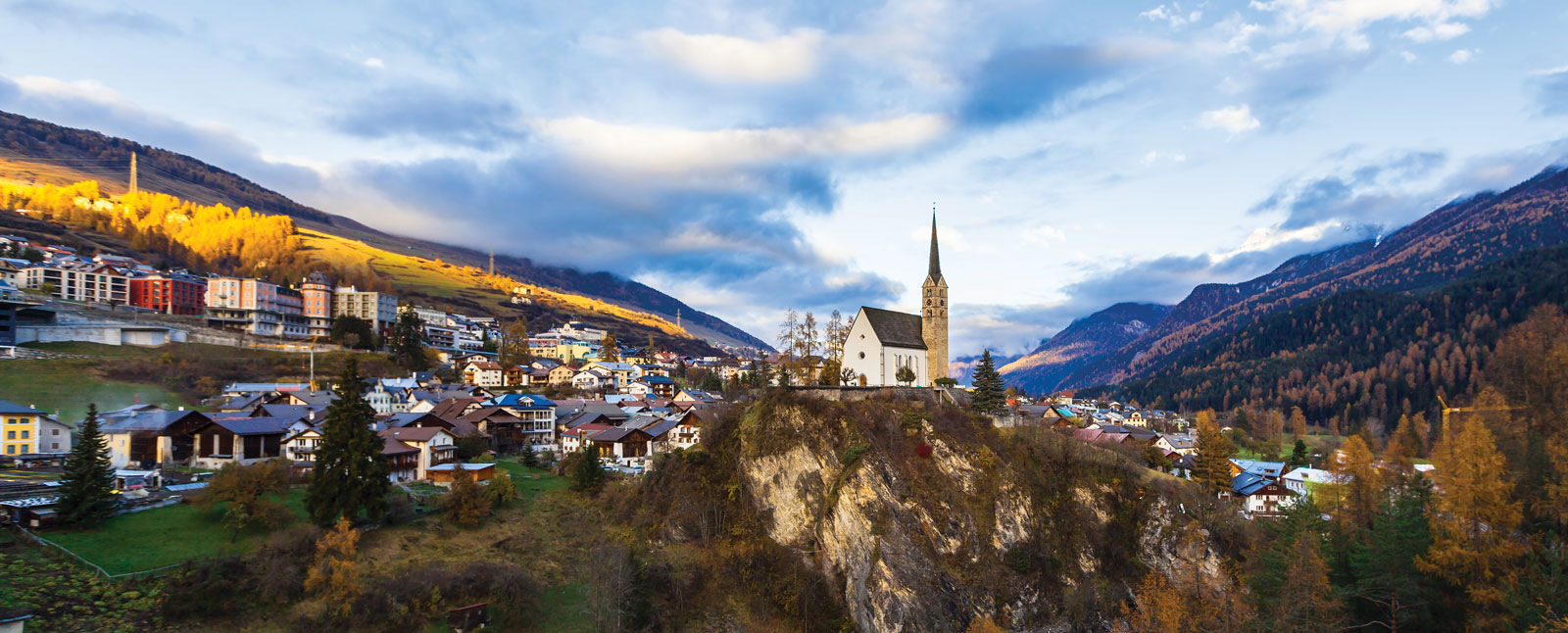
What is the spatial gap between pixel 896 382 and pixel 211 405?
63.7 m

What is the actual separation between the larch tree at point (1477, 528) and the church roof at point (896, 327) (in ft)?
117

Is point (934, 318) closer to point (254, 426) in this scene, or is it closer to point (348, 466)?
point (348, 466)

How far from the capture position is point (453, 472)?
53.7 metres

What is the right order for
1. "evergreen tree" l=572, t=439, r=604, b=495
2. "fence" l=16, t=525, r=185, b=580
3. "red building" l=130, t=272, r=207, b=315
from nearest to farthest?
1. "fence" l=16, t=525, r=185, b=580
2. "evergreen tree" l=572, t=439, r=604, b=495
3. "red building" l=130, t=272, r=207, b=315

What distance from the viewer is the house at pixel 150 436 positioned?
164ft

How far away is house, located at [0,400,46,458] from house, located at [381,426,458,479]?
20953 mm

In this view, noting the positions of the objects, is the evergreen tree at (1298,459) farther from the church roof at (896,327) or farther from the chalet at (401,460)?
the chalet at (401,460)

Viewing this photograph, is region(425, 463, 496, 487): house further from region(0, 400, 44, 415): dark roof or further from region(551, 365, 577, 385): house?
region(551, 365, 577, 385): house

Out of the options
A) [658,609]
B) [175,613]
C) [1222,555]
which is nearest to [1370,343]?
[1222,555]

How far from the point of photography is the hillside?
132875mm

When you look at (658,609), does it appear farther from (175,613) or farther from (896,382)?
(896,382)

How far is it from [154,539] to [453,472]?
1820cm

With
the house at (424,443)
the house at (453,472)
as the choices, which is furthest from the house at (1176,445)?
the house at (424,443)

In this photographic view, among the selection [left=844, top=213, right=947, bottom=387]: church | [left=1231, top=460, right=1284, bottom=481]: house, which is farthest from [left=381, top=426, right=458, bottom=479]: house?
[left=1231, top=460, right=1284, bottom=481]: house
